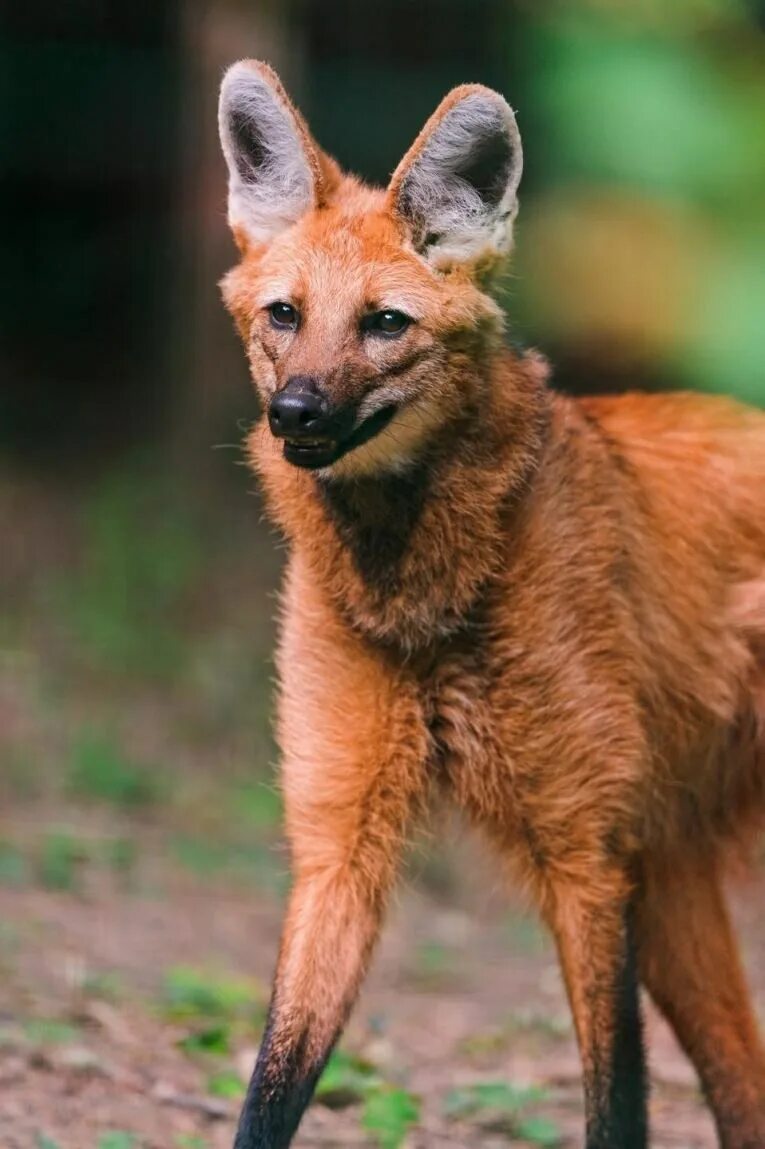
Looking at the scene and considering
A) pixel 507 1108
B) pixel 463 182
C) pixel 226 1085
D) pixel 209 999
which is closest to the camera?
pixel 463 182

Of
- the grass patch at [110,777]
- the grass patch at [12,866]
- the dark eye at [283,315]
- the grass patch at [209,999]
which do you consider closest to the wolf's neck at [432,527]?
the dark eye at [283,315]

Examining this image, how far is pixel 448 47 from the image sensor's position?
7352mm

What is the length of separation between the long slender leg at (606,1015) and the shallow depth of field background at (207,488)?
38 cm

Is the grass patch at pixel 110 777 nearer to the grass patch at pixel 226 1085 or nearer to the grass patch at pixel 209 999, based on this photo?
the grass patch at pixel 209 999

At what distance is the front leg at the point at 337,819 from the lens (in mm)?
3072

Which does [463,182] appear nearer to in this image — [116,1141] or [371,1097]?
[116,1141]

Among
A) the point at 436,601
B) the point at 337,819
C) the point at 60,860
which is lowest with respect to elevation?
the point at 60,860

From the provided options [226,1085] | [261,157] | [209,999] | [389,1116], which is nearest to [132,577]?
[209,999]

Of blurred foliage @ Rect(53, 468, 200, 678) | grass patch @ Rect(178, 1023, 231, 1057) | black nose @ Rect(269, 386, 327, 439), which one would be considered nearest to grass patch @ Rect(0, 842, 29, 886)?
grass patch @ Rect(178, 1023, 231, 1057)

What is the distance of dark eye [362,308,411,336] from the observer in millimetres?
2900

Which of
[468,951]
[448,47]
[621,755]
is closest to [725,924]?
[621,755]

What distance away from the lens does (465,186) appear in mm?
3014

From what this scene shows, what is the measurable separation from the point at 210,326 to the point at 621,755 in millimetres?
5149

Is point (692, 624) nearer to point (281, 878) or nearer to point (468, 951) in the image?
point (468, 951)
